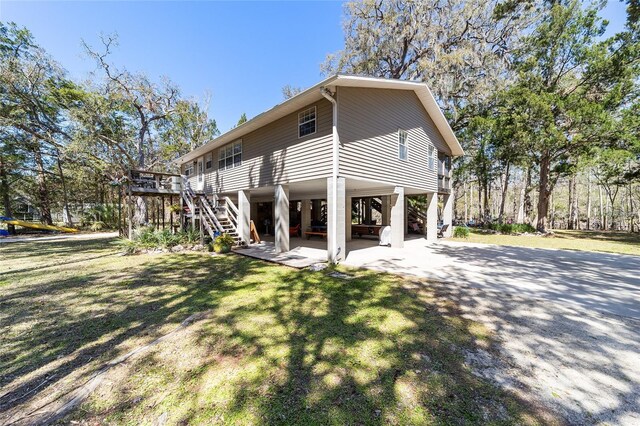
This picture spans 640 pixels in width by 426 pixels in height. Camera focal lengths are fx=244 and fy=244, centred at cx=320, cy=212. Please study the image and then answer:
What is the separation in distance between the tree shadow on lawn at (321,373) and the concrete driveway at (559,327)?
324 mm

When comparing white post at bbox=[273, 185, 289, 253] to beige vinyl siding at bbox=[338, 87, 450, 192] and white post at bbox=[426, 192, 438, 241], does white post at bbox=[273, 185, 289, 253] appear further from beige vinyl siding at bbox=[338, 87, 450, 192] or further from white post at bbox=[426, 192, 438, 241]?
white post at bbox=[426, 192, 438, 241]

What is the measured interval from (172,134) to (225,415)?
94.8 ft

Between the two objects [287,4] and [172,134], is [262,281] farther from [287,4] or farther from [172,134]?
[172,134]

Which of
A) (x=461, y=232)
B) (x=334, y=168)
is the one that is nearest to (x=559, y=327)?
(x=334, y=168)

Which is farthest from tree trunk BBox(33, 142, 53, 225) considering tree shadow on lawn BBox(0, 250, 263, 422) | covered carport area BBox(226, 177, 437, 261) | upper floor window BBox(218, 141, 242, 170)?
tree shadow on lawn BBox(0, 250, 263, 422)

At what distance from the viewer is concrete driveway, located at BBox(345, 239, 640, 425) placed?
2.20 m

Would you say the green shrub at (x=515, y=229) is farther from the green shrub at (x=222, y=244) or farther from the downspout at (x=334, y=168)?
the green shrub at (x=222, y=244)

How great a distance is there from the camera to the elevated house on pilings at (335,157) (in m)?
7.24

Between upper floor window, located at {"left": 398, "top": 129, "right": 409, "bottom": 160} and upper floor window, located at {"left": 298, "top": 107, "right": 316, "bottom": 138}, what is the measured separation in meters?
3.89

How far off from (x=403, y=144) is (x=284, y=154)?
16.2ft

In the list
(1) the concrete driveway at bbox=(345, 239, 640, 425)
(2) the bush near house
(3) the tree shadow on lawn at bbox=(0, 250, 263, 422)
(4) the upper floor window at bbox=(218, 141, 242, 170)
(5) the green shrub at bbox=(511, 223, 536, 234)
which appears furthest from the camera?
(5) the green shrub at bbox=(511, 223, 536, 234)

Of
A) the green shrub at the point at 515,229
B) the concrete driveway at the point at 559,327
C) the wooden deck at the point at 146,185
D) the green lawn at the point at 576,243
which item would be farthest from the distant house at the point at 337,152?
the green shrub at the point at 515,229

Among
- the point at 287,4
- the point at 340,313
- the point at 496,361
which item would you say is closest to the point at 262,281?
the point at 340,313

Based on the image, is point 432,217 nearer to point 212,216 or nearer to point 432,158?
point 432,158
